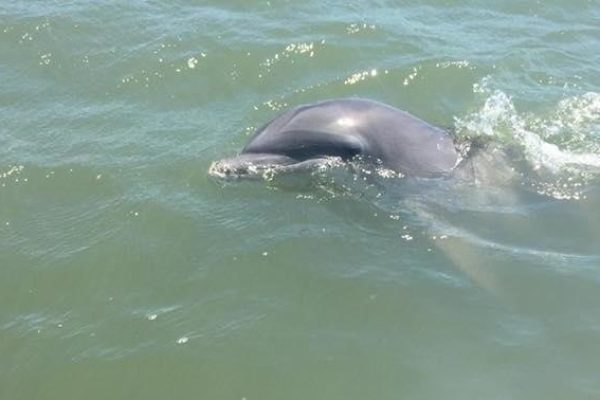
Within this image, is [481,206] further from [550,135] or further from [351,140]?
[550,135]

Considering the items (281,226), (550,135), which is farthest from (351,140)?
(550,135)

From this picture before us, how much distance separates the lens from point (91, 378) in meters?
6.62

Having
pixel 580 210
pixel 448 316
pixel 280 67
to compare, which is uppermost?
pixel 280 67

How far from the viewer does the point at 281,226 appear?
27.2 feet

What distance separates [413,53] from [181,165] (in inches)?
189

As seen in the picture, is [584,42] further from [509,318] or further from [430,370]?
[430,370]

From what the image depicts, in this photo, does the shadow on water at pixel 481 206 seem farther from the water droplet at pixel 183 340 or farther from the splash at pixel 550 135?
the water droplet at pixel 183 340

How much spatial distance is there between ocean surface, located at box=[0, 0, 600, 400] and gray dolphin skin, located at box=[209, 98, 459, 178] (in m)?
0.24

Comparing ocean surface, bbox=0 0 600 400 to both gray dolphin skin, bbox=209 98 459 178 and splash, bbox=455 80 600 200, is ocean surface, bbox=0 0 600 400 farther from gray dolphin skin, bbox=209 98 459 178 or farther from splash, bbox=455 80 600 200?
gray dolphin skin, bbox=209 98 459 178

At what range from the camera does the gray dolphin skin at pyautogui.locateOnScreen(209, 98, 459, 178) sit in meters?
8.05

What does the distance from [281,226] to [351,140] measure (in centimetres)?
126

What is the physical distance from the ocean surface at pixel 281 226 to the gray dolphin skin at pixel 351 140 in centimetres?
24

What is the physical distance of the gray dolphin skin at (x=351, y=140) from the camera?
26.4ft

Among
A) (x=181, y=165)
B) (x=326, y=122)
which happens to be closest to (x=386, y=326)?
(x=326, y=122)
